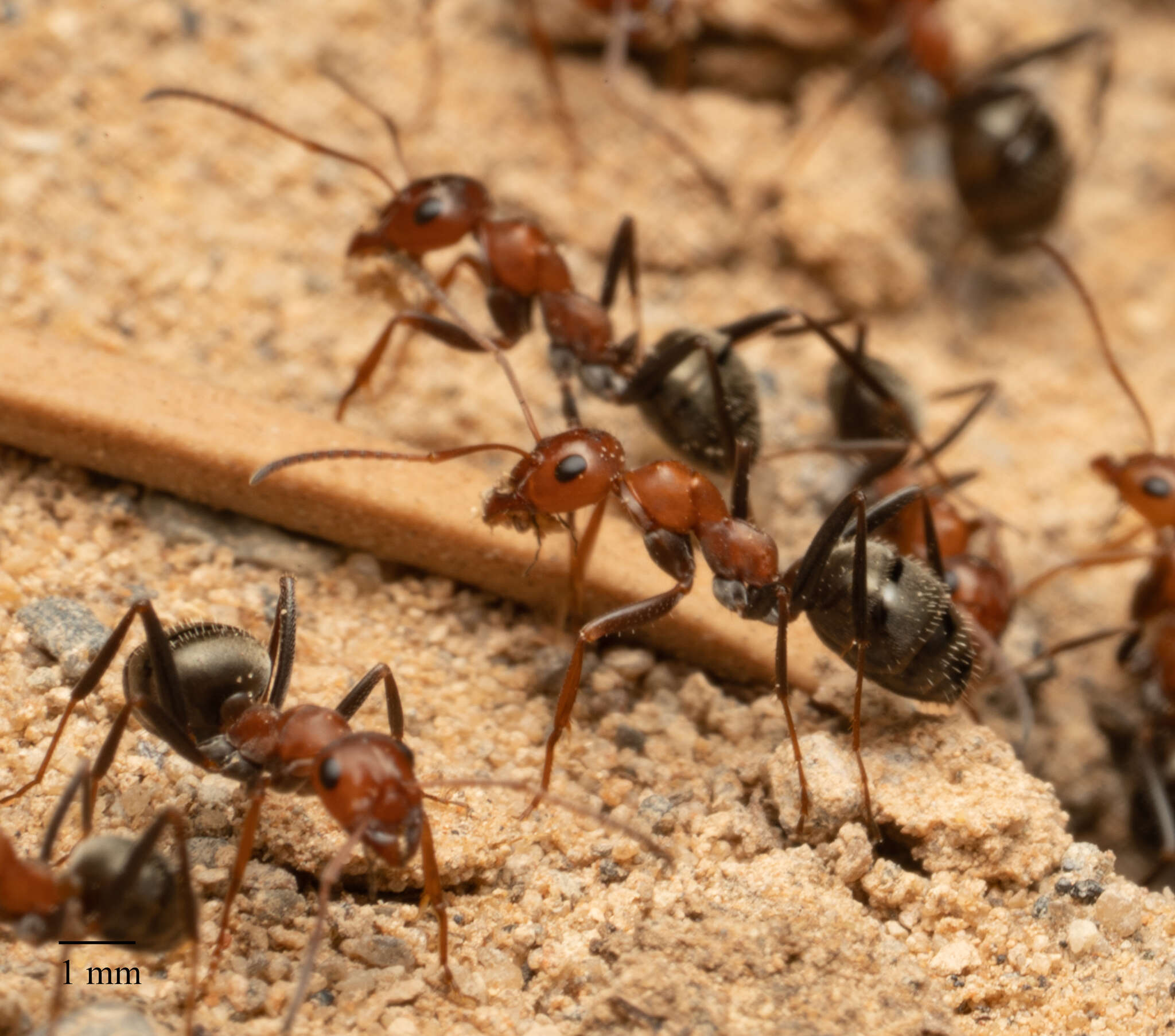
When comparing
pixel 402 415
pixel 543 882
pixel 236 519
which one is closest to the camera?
pixel 543 882

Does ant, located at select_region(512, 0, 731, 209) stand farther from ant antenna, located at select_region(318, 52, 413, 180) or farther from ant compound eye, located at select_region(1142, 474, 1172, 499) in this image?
ant compound eye, located at select_region(1142, 474, 1172, 499)

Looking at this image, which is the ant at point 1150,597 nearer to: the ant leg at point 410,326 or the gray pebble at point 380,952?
the ant leg at point 410,326

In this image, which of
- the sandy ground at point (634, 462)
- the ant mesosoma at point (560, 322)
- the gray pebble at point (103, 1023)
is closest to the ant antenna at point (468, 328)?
the ant mesosoma at point (560, 322)

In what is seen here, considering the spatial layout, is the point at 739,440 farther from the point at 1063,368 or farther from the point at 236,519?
the point at 1063,368

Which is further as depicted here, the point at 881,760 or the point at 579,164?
the point at 579,164

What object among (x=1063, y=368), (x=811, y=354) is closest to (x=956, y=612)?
(x=811, y=354)

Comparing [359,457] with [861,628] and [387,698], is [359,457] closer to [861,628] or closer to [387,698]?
[387,698]
